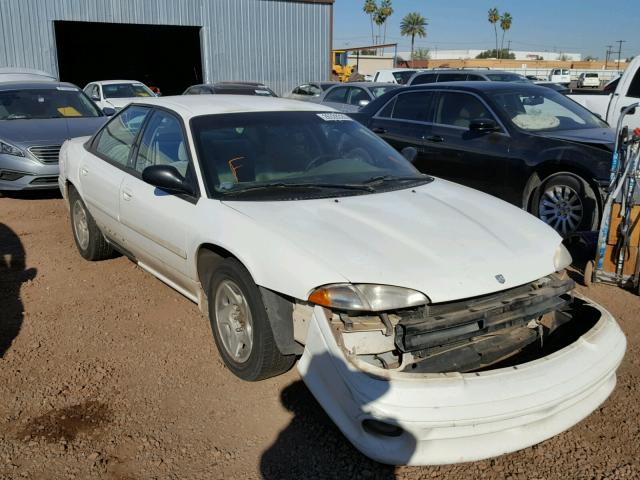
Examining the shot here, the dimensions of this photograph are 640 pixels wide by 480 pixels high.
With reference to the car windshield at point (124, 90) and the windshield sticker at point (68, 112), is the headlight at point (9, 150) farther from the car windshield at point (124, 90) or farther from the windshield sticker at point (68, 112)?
the car windshield at point (124, 90)

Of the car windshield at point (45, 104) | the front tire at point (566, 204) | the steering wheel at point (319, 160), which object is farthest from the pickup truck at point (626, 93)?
the car windshield at point (45, 104)

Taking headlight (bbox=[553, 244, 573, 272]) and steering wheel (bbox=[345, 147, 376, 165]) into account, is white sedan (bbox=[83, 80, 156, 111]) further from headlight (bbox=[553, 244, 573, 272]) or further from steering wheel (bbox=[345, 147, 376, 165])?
headlight (bbox=[553, 244, 573, 272])

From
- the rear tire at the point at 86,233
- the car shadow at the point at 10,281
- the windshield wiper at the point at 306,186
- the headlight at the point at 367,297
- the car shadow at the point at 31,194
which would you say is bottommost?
the car shadow at the point at 31,194

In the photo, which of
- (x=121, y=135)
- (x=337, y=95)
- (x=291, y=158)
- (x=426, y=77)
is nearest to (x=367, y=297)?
(x=291, y=158)

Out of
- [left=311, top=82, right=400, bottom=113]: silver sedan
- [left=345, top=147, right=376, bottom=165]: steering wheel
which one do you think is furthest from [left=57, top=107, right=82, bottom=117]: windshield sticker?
[left=345, top=147, right=376, bottom=165]: steering wheel

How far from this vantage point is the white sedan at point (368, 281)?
8.42ft

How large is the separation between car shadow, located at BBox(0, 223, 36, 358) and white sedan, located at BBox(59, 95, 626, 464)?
1017mm

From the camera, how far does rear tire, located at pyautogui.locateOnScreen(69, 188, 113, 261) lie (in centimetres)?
541

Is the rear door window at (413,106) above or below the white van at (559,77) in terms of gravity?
above

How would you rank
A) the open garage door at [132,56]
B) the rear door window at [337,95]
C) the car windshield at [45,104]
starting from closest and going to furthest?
the car windshield at [45,104] → the rear door window at [337,95] → the open garage door at [132,56]

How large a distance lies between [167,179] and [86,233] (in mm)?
2257

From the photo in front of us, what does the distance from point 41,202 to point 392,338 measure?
7069mm

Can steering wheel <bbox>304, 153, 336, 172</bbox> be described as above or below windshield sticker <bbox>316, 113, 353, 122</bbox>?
below

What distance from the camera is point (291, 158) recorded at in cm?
402
